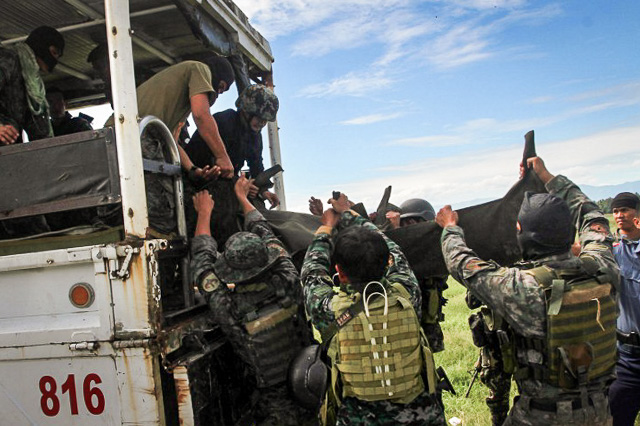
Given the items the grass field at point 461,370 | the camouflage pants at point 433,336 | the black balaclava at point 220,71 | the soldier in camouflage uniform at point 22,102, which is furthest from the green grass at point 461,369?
the soldier in camouflage uniform at point 22,102

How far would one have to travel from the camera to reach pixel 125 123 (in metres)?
2.04

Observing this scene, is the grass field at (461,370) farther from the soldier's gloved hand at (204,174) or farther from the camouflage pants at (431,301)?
the soldier's gloved hand at (204,174)

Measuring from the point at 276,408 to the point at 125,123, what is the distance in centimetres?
165

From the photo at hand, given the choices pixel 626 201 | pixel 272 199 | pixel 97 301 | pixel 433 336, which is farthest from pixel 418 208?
pixel 97 301

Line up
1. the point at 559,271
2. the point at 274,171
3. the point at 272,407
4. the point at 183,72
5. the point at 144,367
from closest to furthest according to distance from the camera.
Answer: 1. the point at 144,367
2. the point at 559,271
3. the point at 272,407
4. the point at 183,72
5. the point at 274,171

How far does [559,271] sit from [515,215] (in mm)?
738

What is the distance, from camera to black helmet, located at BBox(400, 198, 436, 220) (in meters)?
4.22

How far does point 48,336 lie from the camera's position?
2006mm

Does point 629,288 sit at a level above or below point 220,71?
below

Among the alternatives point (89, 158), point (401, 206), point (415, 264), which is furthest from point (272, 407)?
point (401, 206)

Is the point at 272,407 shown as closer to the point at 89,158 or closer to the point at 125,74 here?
the point at 89,158

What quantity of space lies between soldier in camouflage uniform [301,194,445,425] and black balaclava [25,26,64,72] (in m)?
1.94

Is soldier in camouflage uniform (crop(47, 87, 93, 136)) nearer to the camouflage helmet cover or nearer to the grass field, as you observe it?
the camouflage helmet cover

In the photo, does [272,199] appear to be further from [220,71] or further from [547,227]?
[547,227]
